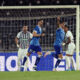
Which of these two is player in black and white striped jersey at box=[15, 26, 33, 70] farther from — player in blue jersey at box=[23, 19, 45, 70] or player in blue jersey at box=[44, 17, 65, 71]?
player in blue jersey at box=[44, 17, 65, 71]

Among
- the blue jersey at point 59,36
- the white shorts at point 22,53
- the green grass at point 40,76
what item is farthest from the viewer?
the white shorts at point 22,53

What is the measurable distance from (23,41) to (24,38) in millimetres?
101

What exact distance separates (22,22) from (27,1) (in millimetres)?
10240

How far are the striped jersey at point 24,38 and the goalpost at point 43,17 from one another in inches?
8.2

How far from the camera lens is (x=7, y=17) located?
39.8ft

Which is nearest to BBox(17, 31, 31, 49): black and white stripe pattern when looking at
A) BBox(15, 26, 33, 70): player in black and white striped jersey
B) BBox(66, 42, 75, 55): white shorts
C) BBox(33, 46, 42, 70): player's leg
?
BBox(15, 26, 33, 70): player in black and white striped jersey

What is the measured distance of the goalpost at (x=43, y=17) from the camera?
12.1m

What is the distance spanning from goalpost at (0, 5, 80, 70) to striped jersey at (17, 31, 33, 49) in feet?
0.68

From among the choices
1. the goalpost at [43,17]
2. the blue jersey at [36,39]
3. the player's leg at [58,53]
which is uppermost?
Answer: the goalpost at [43,17]

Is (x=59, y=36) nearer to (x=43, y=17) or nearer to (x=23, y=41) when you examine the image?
(x=43, y=17)

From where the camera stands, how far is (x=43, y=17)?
12.1 metres

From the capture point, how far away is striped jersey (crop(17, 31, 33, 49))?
39.1 ft

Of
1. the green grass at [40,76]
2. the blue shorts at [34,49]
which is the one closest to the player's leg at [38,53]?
the blue shorts at [34,49]

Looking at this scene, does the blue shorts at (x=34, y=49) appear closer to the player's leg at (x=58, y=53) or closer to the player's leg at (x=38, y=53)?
the player's leg at (x=38, y=53)
